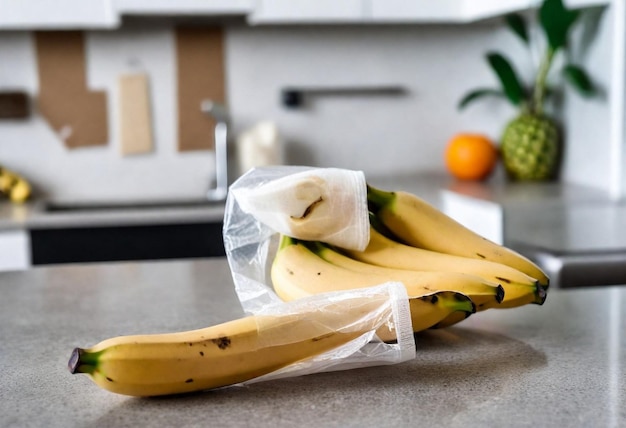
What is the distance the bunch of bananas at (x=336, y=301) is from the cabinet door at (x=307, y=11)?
190cm

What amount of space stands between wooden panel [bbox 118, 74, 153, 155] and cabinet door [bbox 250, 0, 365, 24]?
0.55m

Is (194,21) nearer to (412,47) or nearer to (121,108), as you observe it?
(121,108)

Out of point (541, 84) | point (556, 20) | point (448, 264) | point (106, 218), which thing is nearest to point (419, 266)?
point (448, 264)

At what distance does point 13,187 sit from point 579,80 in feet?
6.40

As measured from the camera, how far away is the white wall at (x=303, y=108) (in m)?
3.05

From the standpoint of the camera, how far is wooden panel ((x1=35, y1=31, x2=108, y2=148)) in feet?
9.86

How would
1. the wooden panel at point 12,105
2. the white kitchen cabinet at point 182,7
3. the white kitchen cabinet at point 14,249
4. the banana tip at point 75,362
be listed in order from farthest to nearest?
1. the wooden panel at point 12,105
2. the white kitchen cabinet at point 182,7
3. the white kitchen cabinet at point 14,249
4. the banana tip at point 75,362

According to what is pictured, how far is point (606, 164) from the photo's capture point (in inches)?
106

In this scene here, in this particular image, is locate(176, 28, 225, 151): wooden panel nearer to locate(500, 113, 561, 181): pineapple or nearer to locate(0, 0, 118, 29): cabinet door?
locate(0, 0, 118, 29): cabinet door

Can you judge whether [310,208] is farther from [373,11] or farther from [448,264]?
[373,11]

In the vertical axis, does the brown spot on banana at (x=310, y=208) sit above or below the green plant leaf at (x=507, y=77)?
below

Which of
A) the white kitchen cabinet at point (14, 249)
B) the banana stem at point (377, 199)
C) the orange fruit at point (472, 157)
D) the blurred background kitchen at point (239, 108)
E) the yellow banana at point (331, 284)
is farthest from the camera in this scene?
the orange fruit at point (472, 157)

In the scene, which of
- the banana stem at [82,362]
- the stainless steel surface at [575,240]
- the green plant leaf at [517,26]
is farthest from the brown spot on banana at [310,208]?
the green plant leaf at [517,26]

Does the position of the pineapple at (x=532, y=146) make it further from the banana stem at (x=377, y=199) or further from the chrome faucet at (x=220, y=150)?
the banana stem at (x=377, y=199)
